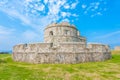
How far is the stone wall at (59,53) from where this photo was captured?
76.1 ft

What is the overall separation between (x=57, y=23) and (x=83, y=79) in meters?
21.2

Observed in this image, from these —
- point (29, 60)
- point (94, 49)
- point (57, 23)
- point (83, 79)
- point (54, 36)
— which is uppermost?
point (57, 23)

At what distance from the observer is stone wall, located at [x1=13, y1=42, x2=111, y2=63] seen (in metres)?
23.2

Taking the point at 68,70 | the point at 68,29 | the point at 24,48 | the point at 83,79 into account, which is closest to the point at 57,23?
the point at 68,29

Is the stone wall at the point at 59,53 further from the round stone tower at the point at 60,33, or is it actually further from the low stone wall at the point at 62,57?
the round stone tower at the point at 60,33

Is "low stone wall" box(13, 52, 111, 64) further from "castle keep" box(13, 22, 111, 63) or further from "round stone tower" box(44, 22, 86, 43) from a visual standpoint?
"round stone tower" box(44, 22, 86, 43)

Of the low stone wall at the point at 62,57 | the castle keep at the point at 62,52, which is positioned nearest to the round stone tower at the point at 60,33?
the castle keep at the point at 62,52

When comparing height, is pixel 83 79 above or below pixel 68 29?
below

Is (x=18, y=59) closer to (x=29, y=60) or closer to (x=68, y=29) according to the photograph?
(x=29, y=60)

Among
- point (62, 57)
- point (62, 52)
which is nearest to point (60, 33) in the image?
point (62, 52)

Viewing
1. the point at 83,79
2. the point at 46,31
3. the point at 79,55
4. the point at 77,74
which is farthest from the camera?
the point at 46,31

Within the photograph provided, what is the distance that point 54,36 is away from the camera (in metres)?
33.5

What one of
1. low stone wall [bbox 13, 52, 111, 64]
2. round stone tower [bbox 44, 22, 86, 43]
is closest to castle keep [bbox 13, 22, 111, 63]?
low stone wall [bbox 13, 52, 111, 64]

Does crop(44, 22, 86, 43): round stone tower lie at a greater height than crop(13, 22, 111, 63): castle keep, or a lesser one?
greater
